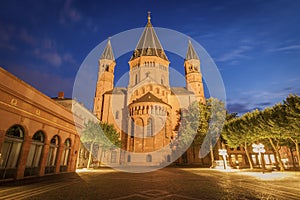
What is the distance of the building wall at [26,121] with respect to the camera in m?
10.8

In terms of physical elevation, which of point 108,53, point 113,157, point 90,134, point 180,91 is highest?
point 108,53

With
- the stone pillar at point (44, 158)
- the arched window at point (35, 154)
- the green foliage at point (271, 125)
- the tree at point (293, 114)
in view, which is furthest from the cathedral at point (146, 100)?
the arched window at point (35, 154)

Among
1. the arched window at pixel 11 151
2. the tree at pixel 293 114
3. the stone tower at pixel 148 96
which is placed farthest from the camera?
the stone tower at pixel 148 96

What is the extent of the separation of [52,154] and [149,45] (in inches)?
1868

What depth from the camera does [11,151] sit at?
11766 millimetres

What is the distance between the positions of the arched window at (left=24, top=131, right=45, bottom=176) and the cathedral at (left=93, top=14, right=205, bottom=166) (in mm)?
27117

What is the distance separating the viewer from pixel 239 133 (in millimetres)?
26078

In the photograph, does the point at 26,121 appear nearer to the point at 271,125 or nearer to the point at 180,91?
the point at 271,125

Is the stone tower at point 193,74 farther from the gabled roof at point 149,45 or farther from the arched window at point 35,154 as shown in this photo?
the arched window at point 35,154

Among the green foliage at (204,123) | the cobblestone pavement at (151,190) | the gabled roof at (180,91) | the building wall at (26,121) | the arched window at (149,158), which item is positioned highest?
the gabled roof at (180,91)

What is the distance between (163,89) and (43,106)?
1469 inches

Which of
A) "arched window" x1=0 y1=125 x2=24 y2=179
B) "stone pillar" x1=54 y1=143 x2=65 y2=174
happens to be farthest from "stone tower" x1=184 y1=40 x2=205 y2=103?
"arched window" x1=0 y1=125 x2=24 y2=179

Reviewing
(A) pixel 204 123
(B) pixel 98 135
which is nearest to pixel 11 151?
(B) pixel 98 135

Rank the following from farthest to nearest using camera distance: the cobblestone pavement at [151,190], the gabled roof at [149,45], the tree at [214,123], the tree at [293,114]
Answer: the gabled roof at [149,45], the tree at [214,123], the tree at [293,114], the cobblestone pavement at [151,190]
